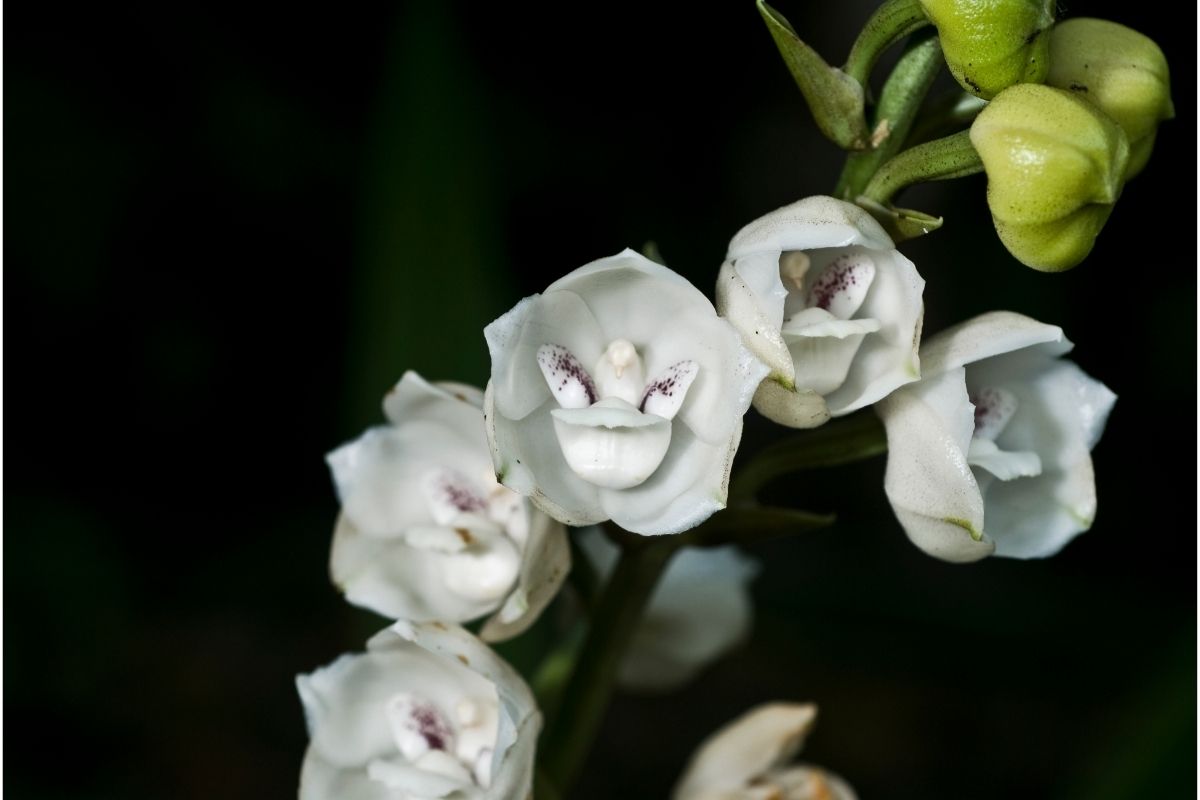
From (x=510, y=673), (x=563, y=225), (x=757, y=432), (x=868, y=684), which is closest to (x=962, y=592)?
(x=868, y=684)

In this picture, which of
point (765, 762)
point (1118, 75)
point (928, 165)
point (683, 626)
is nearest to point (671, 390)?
point (928, 165)

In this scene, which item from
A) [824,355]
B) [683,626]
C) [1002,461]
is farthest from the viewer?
[683,626]

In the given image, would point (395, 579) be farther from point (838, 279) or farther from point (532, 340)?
point (838, 279)

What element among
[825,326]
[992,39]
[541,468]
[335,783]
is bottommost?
[335,783]

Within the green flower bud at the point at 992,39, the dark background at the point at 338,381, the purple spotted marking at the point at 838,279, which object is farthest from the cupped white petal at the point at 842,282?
the dark background at the point at 338,381

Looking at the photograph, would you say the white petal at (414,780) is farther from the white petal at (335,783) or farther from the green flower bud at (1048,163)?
the green flower bud at (1048,163)

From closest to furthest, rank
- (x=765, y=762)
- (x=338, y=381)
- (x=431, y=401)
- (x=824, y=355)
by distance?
(x=824, y=355) < (x=431, y=401) < (x=765, y=762) < (x=338, y=381)
